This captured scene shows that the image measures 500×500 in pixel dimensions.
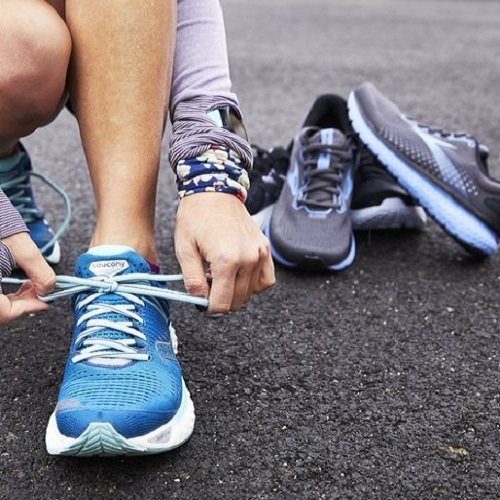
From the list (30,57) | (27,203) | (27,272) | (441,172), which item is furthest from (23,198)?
(441,172)

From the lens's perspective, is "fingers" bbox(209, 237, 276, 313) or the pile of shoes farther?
the pile of shoes

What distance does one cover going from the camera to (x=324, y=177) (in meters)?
1.29

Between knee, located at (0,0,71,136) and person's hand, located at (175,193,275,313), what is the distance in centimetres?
25

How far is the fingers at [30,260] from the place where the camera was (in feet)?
2.39

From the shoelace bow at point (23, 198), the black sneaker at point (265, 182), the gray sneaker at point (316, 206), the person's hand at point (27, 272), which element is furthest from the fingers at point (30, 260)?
the black sneaker at point (265, 182)

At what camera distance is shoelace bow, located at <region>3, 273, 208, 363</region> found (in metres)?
0.77

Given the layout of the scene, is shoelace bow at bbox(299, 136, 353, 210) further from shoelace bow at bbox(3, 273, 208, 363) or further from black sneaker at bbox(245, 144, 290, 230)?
shoelace bow at bbox(3, 273, 208, 363)

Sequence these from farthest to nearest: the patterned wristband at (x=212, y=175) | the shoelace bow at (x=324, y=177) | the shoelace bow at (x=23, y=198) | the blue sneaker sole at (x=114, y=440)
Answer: the shoelace bow at (x=324, y=177) < the shoelace bow at (x=23, y=198) < the patterned wristband at (x=212, y=175) < the blue sneaker sole at (x=114, y=440)

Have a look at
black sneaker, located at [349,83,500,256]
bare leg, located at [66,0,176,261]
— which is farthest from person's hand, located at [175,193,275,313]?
black sneaker, located at [349,83,500,256]

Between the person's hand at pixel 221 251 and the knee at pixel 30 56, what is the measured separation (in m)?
0.25

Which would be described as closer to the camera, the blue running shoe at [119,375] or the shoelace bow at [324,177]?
the blue running shoe at [119,375]

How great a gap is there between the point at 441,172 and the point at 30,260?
75cm

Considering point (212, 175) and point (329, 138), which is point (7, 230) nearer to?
point (212, 175)

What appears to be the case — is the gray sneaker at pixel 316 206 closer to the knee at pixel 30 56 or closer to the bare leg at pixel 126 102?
the bare leg at pixel 126 102
